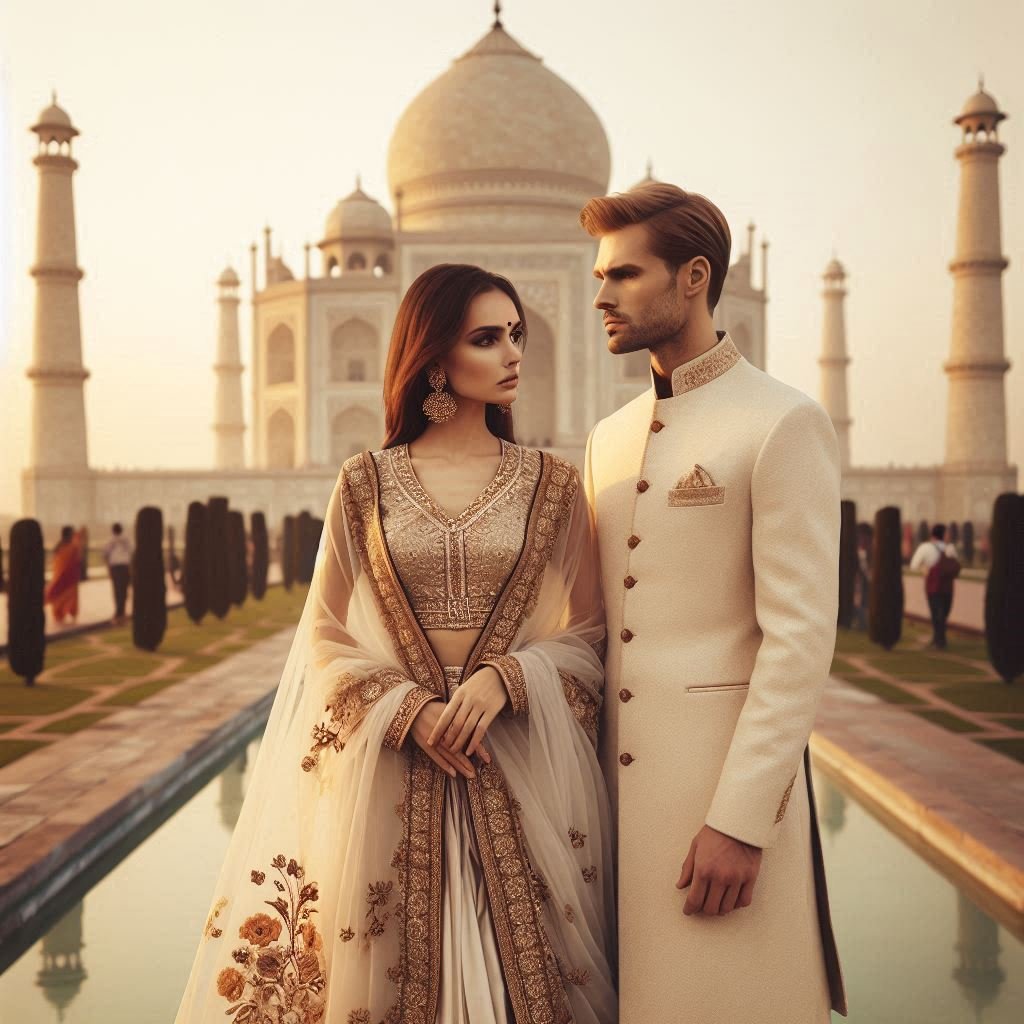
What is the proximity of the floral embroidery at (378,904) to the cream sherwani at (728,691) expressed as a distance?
0.99 ft

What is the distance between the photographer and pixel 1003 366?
762 inches

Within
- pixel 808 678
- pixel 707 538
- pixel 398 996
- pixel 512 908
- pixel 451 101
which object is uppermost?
pixel 451 101

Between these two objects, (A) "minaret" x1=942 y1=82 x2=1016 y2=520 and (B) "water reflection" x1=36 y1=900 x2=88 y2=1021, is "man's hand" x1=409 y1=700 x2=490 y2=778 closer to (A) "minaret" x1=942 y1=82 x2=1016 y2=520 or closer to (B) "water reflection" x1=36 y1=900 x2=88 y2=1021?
(B) "water reflection" x1=36 y1=900 x2=88 y2=1021

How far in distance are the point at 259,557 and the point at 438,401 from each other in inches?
387

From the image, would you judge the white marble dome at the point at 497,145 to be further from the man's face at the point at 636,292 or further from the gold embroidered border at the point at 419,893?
the gold embroidered border at the point at 419,893

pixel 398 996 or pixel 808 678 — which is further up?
pixel 808 678

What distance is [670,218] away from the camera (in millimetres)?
1451

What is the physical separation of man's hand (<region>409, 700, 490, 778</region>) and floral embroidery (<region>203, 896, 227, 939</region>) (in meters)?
0.41

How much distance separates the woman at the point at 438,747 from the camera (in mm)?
1503

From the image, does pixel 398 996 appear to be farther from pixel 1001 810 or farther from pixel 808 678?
pixel 1001 810

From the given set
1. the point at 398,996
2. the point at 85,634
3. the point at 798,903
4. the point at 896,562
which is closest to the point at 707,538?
the point at 798,903

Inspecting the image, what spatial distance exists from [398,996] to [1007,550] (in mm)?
5366

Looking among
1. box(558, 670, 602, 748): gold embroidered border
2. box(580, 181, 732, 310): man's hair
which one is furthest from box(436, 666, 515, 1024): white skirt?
box(580, 181, 732, 310): man's hair

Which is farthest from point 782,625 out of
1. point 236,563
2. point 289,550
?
point 289,550
